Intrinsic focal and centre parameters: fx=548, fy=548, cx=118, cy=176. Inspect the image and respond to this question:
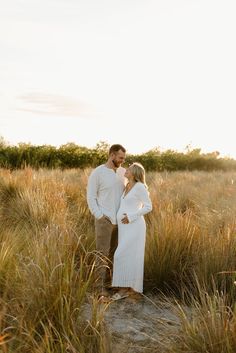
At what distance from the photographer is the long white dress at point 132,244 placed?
6039 mm

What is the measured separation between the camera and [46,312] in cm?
436

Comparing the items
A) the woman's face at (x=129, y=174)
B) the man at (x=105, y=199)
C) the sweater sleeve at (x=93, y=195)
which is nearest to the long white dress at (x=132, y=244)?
the woman's face at (x=129, y=174)

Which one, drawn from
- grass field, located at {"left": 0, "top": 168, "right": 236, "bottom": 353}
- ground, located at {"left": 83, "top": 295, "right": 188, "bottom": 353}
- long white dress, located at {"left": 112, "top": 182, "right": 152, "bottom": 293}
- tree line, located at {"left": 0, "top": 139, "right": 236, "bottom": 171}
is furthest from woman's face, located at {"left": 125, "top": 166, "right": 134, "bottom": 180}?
tree line, located at {"left": 0, "top": 139, "right": 236, "bottom": 171}

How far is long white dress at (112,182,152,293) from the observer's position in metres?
6.04

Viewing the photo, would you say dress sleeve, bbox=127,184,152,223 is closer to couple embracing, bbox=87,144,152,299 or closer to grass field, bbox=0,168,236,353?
couple embracing, bbox=87,144,152,299

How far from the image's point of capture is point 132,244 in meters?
6.10

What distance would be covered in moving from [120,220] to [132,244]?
34cm

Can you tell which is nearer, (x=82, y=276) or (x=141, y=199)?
(x=82, y=276)

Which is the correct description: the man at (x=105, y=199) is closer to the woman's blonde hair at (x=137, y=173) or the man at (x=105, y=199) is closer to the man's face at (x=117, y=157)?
the man's face at (x=117, y=157)

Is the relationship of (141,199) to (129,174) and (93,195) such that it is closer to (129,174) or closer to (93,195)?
(129,174)

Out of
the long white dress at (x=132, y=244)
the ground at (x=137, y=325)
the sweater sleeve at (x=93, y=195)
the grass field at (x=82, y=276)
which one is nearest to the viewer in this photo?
the grass field at (x=82, y=276)

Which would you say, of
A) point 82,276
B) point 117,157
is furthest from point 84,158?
point 82,276

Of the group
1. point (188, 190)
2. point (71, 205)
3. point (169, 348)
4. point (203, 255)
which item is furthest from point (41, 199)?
point (169, 348)

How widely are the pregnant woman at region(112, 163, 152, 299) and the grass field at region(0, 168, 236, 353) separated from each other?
1.07ft
